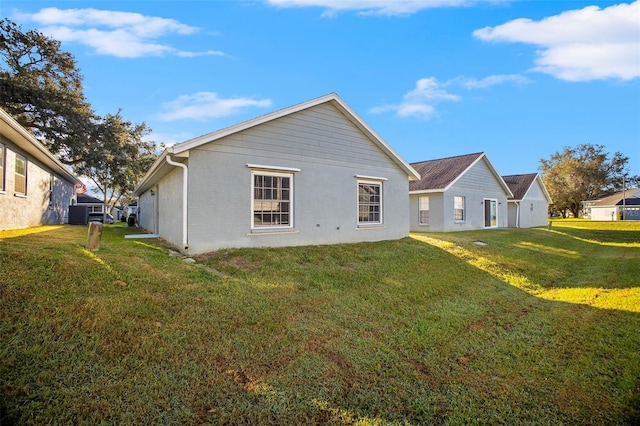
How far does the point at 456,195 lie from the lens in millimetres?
19078

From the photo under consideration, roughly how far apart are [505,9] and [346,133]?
20.6 feet

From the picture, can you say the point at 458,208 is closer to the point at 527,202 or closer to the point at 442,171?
the point at 442,171

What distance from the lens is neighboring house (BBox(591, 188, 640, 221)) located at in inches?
1619

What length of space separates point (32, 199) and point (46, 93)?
11.5m

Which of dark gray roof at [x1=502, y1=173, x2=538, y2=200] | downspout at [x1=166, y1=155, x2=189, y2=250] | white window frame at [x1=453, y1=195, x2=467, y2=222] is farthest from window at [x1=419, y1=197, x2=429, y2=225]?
downspout at [x1=166, y1=155, x2=189, y2=250]

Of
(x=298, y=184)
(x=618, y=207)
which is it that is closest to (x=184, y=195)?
(x=298, y=184)

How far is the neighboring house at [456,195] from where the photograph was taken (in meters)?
18.5

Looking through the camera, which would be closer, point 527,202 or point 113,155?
point 113,155

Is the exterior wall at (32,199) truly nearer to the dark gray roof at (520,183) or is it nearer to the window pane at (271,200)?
the window pane at (271,200)

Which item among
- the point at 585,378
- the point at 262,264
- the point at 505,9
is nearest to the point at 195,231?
the point at 262,264

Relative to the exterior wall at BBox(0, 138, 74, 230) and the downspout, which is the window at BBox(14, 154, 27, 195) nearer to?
the exterior wall at BBox(0, 138, 74, 230)

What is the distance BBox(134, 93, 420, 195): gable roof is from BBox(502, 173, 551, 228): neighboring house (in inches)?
659

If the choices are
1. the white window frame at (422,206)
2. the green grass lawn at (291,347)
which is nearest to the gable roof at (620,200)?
the white window frame at (422,206)

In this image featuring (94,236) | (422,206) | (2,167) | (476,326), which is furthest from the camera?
(422,206)
